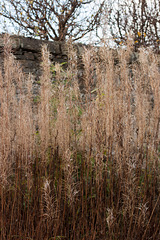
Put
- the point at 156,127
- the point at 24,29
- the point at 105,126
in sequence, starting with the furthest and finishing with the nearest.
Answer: the point at 24,29 → the point at 156,127 → the point at 105,126

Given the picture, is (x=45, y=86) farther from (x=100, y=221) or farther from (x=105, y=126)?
(x=100, y=221)

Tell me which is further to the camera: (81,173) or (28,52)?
(28,52)

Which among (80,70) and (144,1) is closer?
(80,70)

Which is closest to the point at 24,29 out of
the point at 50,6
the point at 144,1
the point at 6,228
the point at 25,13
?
the point at 25,13

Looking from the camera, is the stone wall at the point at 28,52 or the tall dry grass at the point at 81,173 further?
the stone wall at the point at 28,52

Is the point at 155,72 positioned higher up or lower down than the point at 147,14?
lower down

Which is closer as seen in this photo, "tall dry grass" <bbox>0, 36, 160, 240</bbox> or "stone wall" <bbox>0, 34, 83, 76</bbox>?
"tall dry grass" <bbox>0, 36, 160, 240</bbox>

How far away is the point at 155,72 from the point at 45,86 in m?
0.95

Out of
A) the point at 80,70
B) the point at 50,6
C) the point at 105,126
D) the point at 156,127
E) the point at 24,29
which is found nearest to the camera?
the point at 105,126

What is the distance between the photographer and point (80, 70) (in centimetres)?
445

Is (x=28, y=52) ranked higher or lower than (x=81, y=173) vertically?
higher

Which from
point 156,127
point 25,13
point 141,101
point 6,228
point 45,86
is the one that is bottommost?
point 6,228

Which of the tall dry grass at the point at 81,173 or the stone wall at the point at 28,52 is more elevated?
the stone wall at the point at 28,52

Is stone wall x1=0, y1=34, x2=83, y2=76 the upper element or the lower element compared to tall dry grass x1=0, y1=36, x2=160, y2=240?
upper
